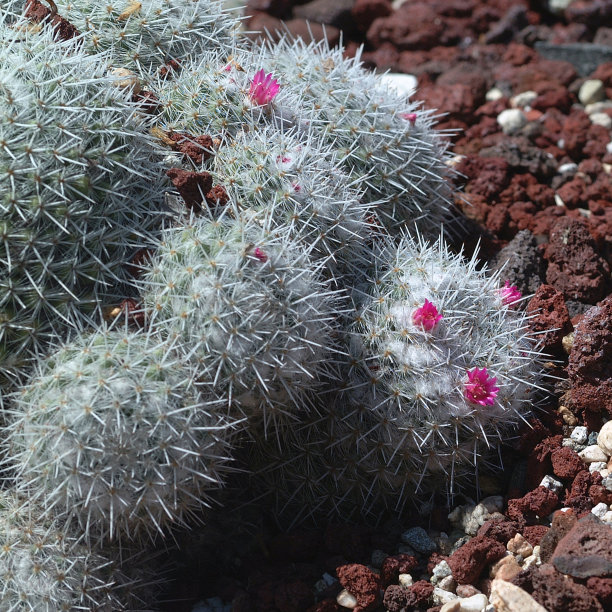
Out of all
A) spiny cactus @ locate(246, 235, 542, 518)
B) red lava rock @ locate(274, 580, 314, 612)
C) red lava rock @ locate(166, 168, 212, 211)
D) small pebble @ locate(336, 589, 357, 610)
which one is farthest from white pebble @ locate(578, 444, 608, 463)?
red lava rock @ locate(166, 168, 212, 211)

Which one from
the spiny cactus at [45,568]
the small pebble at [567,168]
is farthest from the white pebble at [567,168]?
the spiny cactus at [45,568]

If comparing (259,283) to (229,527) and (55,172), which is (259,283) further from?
(229,527)

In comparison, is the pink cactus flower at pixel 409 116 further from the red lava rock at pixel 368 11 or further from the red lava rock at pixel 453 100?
the red lava rock at pixel 368 11

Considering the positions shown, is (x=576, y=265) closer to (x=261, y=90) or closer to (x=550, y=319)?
(x=550, y=319)

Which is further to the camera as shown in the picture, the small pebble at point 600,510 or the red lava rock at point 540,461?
the red lava rock at point 540,461

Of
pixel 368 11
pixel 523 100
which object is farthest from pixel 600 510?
pixel 368 11

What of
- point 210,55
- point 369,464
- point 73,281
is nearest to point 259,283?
point 73,281
